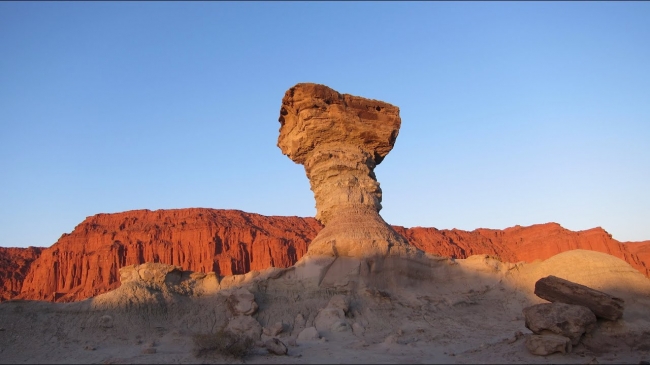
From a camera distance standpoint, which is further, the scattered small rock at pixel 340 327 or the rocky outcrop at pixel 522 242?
the rocky outcrop at pixel 522 242

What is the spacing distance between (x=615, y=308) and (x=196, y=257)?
2448 inches

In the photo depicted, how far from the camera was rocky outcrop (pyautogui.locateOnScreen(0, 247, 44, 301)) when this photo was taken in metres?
64.8

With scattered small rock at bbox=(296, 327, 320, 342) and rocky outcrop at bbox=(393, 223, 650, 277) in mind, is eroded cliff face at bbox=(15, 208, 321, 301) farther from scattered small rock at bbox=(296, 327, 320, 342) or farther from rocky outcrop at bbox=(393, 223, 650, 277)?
scattered small rock at bbox=(296, 327, 320, 342)

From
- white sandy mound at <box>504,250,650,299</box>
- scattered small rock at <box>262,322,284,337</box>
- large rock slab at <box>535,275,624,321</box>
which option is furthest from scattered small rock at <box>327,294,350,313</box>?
white sandy mound at <box>504,250,650,299</box>

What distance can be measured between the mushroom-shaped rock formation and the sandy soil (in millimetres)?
1253

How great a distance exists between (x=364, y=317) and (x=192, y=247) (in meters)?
59.1

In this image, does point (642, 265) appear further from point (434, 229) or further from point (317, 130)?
point (317, 130)

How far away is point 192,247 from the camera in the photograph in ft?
229

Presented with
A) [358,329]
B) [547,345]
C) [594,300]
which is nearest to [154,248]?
[358,329]

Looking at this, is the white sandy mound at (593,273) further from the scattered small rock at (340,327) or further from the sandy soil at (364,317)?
the scattered small rock at (340,327)

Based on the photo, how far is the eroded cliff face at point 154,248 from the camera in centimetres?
6444

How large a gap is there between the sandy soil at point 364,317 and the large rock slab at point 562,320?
14.7 inches

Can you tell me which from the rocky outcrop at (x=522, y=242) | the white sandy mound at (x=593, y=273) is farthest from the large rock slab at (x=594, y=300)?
the rocky outcrop at (x=522, y=242)

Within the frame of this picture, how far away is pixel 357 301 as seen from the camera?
14.9m
